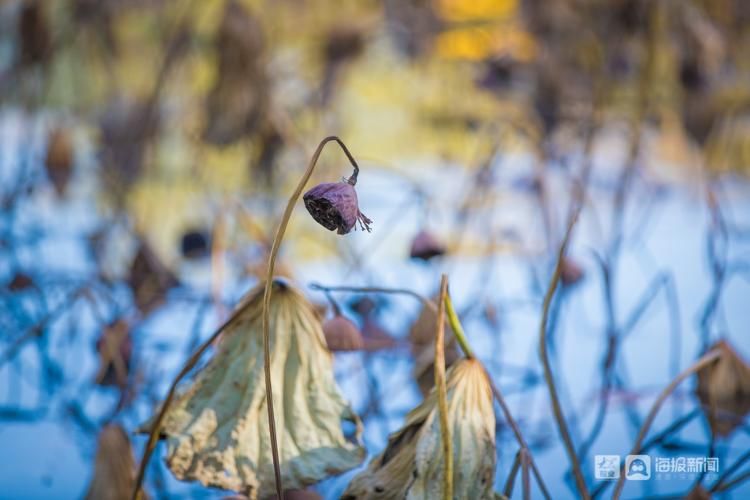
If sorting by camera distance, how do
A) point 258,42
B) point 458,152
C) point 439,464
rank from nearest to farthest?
point 439,464 → point 258,42 → point 458,152

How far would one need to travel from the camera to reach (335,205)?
0.41 m

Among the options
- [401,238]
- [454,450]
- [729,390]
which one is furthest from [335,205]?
[401,238]

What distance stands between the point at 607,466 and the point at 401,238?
0.76 meters

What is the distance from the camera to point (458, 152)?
2020 millimetres

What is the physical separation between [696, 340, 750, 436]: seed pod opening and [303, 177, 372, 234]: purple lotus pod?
0.38m

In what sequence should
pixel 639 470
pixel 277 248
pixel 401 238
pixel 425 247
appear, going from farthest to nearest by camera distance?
pixel 401 238 → pixel 425 247 → pixel 639 470 → pixel 277 248

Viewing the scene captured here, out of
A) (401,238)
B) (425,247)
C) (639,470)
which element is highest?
(401,238)

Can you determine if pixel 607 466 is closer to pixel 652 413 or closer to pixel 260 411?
pixel 652 413

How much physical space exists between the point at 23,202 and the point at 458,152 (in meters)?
0.88

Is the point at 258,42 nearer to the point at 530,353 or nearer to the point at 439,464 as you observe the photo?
the point at 530,353

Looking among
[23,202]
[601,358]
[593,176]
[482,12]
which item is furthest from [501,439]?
[482,12]

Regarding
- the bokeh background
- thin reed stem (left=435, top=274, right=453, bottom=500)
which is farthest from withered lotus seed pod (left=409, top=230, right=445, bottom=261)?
thin reed stem (left=435, top=274, right=453, bottom=500)

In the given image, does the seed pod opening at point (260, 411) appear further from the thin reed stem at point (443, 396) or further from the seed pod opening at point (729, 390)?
the seed pod opening at point (729, 390)

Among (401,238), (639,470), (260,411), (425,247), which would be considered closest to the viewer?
(260,411)
